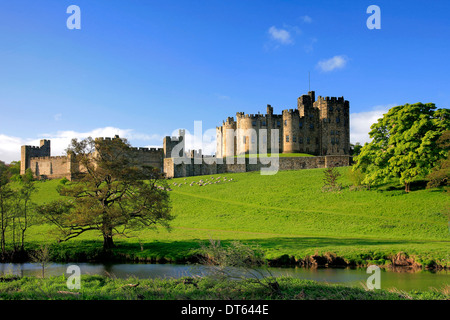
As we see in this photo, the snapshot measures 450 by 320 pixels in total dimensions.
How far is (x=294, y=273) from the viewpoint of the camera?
838 inches

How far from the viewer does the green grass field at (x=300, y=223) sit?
26.0m

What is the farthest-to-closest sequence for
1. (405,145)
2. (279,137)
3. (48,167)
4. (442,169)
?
(279,137) < (48,167) < (405,145) < (442,169)

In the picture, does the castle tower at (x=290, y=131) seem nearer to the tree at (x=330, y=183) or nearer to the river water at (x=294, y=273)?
the tree at (x=330, y=183)

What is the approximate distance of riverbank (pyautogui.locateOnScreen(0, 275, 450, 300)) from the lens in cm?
1254

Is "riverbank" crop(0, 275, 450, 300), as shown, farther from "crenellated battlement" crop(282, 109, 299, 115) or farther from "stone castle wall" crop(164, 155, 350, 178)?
"crenellated battlement" crop(282, 109, 299, 115)

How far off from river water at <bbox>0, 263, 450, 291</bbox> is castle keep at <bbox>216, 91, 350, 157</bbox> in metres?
61.2

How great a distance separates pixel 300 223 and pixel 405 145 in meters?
14.6

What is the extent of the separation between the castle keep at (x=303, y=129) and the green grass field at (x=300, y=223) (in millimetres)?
26373

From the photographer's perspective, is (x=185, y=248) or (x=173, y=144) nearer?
(x=185, y=248)

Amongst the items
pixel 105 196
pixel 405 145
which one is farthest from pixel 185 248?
pixel 405 145

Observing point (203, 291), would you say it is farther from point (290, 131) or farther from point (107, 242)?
point (290, 131)

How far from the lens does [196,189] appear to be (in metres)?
57.1
